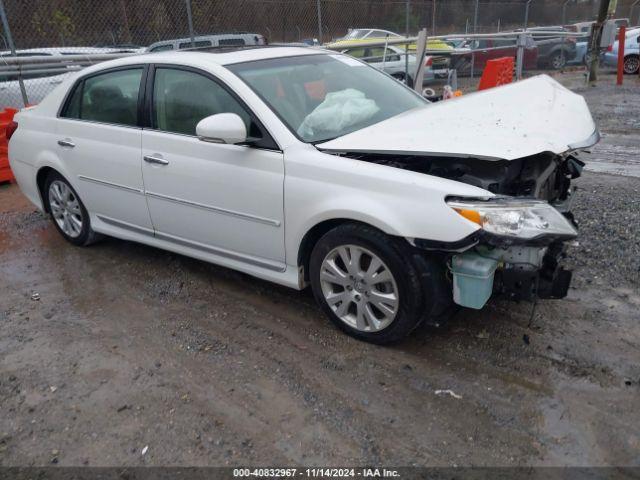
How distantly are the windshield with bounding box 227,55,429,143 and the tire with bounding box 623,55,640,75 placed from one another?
16095 mm

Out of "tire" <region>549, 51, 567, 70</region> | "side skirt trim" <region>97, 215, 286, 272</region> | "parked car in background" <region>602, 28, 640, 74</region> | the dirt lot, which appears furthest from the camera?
"tire" <region>549, 51, 567, 70</region>

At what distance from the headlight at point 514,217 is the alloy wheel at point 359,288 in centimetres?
59

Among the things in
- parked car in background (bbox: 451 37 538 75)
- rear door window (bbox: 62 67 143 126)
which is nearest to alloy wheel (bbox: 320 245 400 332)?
→ rear door window (bbox: 62 67 143 126)

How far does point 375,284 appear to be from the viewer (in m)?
3.29

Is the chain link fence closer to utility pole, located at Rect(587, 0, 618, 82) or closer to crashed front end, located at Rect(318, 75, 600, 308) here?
utility pole, located at Rect(587, 0, 618, 82)

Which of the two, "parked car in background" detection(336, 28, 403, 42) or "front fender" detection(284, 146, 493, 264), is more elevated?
"parked car in background" detection(336, 28, 403, 42)

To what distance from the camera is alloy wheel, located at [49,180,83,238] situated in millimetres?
5062

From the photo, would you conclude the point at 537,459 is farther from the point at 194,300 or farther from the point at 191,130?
the point at 191,130

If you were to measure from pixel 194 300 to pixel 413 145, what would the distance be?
1991 mm

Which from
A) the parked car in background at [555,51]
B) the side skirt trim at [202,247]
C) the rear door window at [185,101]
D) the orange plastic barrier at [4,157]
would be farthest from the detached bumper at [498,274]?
the parked car in background at [555,51]

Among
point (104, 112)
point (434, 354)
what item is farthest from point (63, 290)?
point (434, 354)

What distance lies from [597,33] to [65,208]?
14478 mm

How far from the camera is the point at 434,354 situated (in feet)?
11.1

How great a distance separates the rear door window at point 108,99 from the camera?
4.33 m
